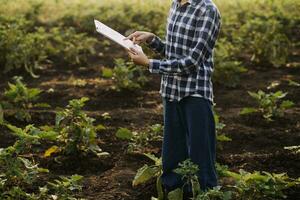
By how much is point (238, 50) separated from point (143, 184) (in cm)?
502

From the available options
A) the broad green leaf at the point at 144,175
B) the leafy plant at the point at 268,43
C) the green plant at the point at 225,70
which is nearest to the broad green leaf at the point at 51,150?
the broad green leaf at the point at 144,175

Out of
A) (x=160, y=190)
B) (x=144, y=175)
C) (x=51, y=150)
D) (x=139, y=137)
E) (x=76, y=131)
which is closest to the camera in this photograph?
(x=160, y=190)

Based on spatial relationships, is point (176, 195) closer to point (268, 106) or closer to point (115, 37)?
point (115, 37)

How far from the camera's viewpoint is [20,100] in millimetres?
6617

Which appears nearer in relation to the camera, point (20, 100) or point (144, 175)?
point (144, 175)

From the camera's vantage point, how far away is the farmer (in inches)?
154

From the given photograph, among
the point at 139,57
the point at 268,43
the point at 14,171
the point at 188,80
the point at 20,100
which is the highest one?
the point at 139,57

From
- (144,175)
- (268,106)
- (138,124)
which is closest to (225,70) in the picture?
(268,106)

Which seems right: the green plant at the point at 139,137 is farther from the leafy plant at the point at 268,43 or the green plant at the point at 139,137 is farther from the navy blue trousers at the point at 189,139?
the leafy plant at the point at 268,43

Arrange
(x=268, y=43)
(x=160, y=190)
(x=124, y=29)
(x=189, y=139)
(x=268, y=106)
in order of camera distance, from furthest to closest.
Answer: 1. (x=124, y=29)
2. (x=268, y=43)
3. (x=268, y=106)
4. (x=160, y=190)
5. (x=189, y=139)

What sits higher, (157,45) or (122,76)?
(157,45)

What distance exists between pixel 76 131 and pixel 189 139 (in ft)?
5.14

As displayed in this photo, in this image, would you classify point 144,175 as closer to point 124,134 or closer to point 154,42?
point 154,42

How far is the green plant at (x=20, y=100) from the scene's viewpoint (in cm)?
638
